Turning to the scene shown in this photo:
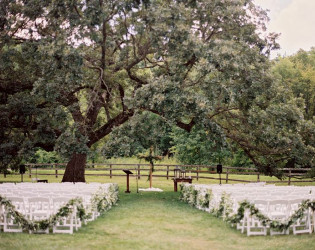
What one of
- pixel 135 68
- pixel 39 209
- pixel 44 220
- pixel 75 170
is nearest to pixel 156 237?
pixel 44 220

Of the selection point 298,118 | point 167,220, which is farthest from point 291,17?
point 167,220

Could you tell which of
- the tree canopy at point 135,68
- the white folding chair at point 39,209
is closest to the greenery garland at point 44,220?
the white folding chair at point 39,209

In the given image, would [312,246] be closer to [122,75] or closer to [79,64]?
[79,64]

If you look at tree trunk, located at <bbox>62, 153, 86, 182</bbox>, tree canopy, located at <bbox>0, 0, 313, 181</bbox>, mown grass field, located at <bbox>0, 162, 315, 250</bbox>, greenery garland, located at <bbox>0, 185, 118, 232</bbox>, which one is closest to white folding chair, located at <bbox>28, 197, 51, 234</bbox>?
greenery garland, located at <bbox>0, 185, 118, 232</bbox>

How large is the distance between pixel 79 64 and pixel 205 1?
6.42 m

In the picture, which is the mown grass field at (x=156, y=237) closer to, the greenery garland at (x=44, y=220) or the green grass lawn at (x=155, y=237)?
the green grass lawn at (x=155, y=237)

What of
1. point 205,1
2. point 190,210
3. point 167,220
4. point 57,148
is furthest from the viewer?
point 57,148

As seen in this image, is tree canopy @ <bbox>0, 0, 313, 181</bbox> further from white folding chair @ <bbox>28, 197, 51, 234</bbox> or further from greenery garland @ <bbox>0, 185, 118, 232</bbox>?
greenery garland @ <bbox>0, 185, 118, 232</bbox>

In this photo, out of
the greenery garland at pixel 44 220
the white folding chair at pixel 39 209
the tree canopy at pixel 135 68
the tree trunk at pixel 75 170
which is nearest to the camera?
the greenery garland at pixel 44 220

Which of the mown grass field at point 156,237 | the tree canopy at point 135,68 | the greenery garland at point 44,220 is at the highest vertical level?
the tree canopy at point 135,68

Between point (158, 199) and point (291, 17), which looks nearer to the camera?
point (158, 199)

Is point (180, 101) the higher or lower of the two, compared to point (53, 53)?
lower

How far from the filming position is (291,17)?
40.5 m

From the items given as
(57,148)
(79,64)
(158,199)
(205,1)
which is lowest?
(158,199)
